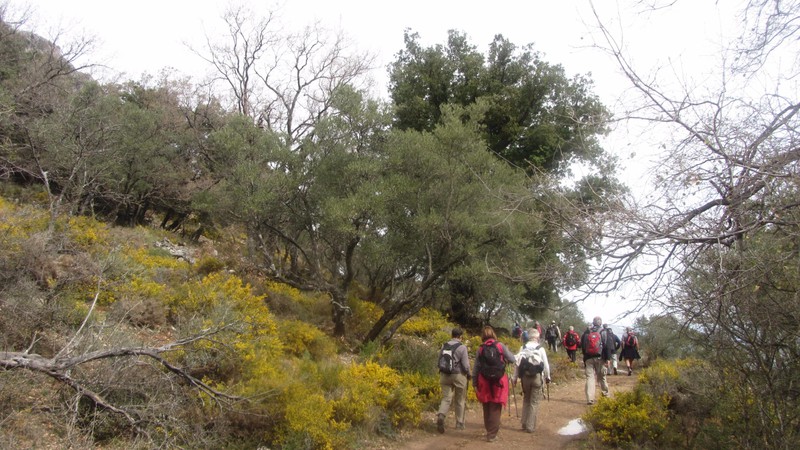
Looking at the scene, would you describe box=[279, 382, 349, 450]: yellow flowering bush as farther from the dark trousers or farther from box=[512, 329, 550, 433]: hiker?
box=[512, 329, 550, 433]: hiker

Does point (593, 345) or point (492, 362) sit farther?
point (593, 345)

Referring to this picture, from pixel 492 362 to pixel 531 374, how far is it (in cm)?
79

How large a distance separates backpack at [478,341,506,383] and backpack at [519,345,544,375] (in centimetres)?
58

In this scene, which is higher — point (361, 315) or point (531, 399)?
point (361, 315)

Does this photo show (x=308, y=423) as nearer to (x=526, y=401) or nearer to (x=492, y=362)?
(x=492, y=362)

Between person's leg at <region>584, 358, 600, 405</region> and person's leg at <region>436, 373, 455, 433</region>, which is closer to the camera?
person's leg at <region>436, 373, 455, 433</region>

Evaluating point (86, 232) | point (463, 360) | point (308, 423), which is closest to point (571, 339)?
point (463, 360)

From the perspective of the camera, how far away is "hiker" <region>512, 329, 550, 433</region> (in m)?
7.75

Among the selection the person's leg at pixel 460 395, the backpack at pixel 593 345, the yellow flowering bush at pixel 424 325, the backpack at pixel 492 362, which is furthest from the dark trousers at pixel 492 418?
the yellow flowering bush at pixel 424 325

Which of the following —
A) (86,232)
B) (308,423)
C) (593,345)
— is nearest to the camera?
(308,423)

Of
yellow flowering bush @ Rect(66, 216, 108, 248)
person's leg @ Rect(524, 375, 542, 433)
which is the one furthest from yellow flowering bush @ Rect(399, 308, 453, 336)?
yellow flowering bush @ Rect(66, 216, 108, 248)

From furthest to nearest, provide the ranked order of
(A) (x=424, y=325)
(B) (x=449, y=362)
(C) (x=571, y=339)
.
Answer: (A) (x=424, y=325), (C) (x=571, y=339), (B) (x=449, y=362)

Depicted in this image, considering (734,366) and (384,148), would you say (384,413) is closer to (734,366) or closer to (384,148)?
(734,366)

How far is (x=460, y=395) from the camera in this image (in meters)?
7.99
